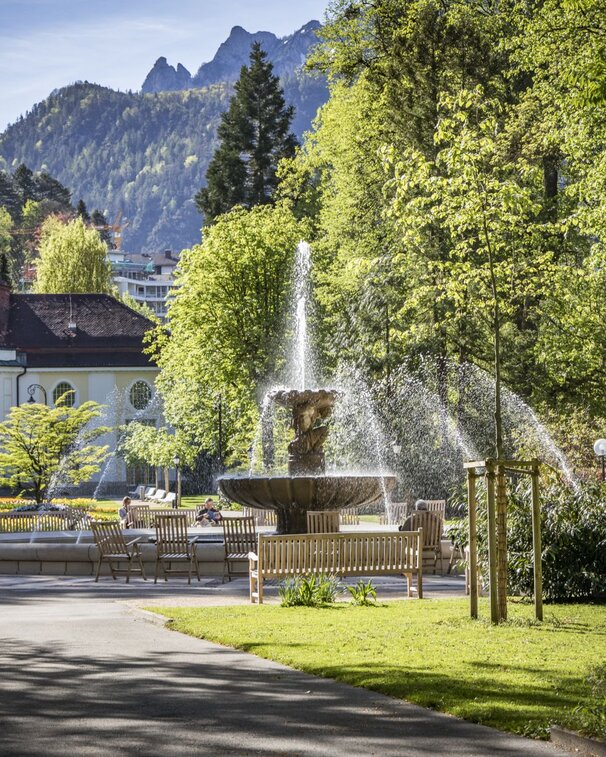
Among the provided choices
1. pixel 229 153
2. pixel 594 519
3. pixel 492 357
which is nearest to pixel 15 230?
pixel 229 153

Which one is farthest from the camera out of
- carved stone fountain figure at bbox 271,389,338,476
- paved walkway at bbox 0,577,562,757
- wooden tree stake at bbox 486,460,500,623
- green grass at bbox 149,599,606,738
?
carved stone fountain figure at bbox 271,389,338,476

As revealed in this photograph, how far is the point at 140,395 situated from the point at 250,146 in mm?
17315

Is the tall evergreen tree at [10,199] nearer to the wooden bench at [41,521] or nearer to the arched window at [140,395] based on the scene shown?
the arched window at [140,395]

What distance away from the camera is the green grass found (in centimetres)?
882

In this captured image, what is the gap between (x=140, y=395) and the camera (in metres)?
76.9

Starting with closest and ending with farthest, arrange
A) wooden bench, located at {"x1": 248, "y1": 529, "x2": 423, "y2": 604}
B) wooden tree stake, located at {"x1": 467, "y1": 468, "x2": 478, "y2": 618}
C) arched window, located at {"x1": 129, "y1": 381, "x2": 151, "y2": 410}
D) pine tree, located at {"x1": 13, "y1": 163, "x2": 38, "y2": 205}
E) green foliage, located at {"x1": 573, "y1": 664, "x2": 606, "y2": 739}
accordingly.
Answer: green foliage, located at {"x1": 573, "y1": 664, "x2": 606, "y2": 739} → wooden tree stake, located at {"x1": 467, "y1": 468, "x2": 478, "y2": 618} → wooden bench, located at {"x1": 248, "y1": 529, "x2": 423, "y2": 604} → arched window, located at {"x1": 129, "y1": 381, "x2": 151, "y2": 410} → pine tree, located at {"x1": 13, "y1": 163, "x2": 38, "y2": 205}

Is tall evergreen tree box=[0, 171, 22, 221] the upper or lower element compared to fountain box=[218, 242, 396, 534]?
upper

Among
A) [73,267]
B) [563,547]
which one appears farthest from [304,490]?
[73,267]

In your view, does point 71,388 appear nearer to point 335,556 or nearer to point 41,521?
→ point 41,521

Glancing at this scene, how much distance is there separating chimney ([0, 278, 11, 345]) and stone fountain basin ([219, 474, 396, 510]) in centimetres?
5562

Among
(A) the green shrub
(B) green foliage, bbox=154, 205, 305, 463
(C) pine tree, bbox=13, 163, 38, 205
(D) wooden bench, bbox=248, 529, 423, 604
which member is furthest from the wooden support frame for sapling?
(C) pine tree, bbox=13, 163, 38, 205

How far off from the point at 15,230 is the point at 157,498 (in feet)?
253

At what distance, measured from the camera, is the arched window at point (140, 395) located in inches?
3019

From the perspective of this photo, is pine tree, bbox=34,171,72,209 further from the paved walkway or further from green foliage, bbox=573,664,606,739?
green foliage, bbox=573,664,606,739
